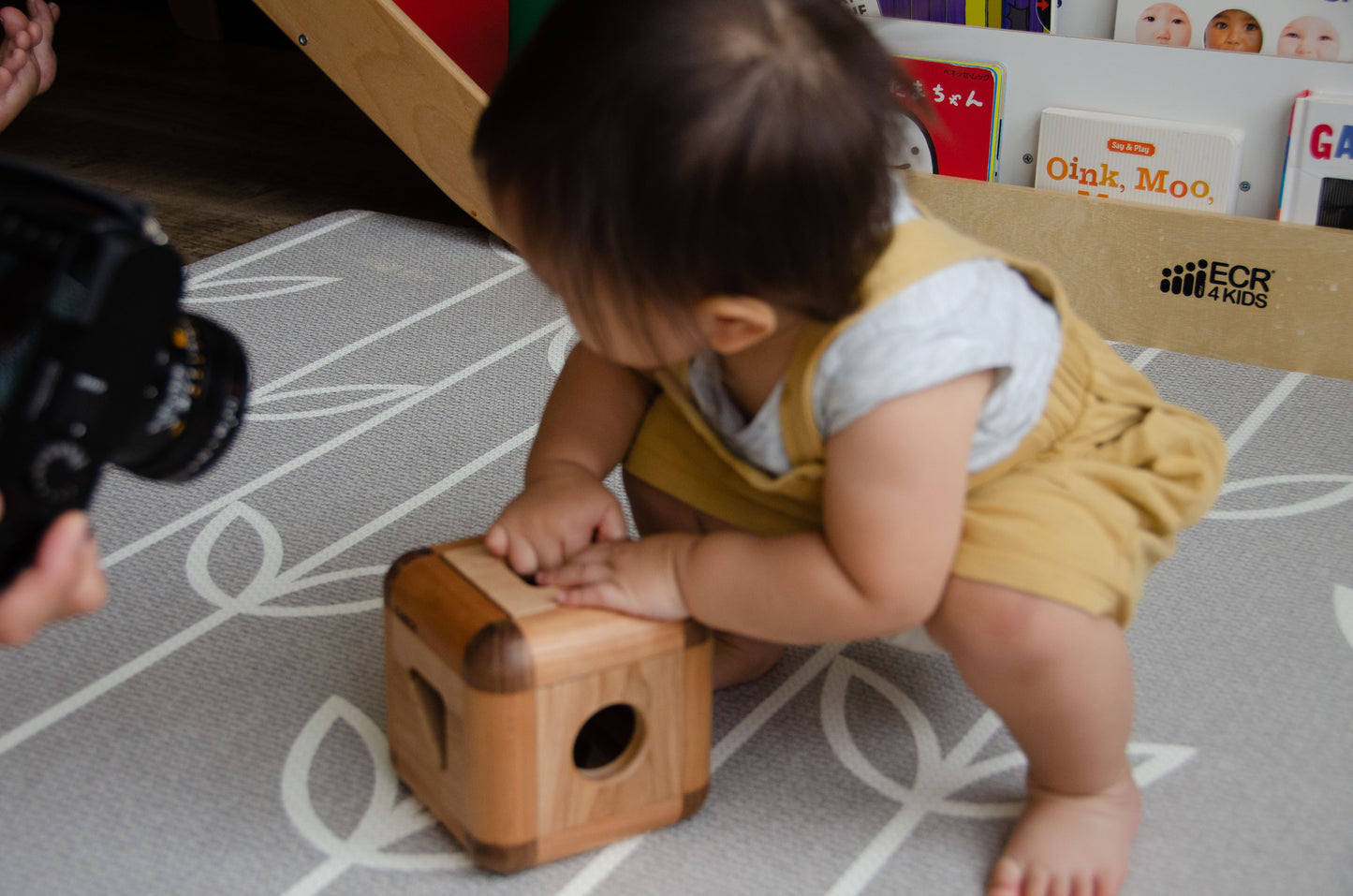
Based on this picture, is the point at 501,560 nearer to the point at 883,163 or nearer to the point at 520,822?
the point at 520,822

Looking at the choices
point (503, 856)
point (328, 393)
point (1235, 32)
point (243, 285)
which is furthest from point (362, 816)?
point (1235, 32)

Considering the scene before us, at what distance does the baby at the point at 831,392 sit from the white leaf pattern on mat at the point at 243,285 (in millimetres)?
672

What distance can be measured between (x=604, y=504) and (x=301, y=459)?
15.1 inches

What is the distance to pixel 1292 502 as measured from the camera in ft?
3.09

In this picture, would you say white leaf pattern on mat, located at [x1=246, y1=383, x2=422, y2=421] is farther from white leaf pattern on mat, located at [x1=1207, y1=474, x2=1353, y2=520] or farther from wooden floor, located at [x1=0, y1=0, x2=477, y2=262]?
white leaf pattern on mat, located at [x1=1207, y1=474, x2=1353, y2=520]

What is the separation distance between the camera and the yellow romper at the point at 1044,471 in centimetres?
61

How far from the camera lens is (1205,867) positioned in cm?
64

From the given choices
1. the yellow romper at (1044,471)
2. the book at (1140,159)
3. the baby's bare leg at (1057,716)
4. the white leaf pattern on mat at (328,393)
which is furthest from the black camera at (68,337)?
the book at (1140,159)

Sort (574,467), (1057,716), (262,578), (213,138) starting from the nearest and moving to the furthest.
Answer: (1057,716)
(574,467)
(262,578)
(213,138)

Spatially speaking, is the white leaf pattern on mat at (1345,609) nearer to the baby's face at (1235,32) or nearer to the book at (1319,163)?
the book at (1319,163)

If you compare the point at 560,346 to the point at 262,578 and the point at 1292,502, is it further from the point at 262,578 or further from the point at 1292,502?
the point at 1292,502

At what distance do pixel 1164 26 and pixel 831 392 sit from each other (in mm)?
782

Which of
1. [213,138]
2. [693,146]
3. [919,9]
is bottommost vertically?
[213,138]

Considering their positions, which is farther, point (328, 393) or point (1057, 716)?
point (328, 393)
